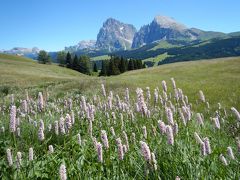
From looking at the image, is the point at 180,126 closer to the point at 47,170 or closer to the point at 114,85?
the point at 47,170

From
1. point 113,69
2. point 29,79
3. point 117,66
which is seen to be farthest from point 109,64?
point 29,79

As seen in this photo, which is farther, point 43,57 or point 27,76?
point 43,57

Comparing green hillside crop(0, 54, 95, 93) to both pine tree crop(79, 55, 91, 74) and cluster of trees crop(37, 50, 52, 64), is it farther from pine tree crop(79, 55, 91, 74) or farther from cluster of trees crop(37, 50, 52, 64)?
cluster of trees crop(37, 50, 52, 64)

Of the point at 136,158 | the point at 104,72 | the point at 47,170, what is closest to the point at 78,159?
the point at 47,170

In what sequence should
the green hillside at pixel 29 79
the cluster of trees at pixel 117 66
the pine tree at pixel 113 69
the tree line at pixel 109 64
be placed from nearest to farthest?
1. the green hillside at pixel 29 79
2. the pine tree at pixel 113 69
3. the cluster of trees at pixel 117 66
4. the tree line at pixel 109 64

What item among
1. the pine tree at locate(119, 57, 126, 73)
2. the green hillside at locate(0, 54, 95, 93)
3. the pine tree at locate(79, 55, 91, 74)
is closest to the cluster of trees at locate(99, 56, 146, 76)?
the pine tree at locate(119, 57, 126, 73)

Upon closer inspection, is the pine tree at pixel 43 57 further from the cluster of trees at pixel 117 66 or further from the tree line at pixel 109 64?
the cluster of trees at pixel 117 66

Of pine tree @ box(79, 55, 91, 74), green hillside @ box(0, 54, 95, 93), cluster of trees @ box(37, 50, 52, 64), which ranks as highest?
green hillside @ box(0, 54, 95, 93)

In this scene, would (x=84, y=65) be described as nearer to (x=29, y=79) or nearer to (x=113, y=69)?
(x=113, y=69)

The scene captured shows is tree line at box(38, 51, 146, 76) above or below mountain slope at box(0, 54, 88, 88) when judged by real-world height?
below

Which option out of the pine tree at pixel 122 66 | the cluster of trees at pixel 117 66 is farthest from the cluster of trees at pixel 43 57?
the pine tree at pixel 122 66

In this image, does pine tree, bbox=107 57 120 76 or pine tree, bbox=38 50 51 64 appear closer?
pine tree, bbox=107 57 120 76

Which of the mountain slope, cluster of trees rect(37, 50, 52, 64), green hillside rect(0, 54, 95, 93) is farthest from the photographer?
cluster of trees rect(37, 50, 52, 64)

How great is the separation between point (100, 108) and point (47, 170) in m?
4.88
